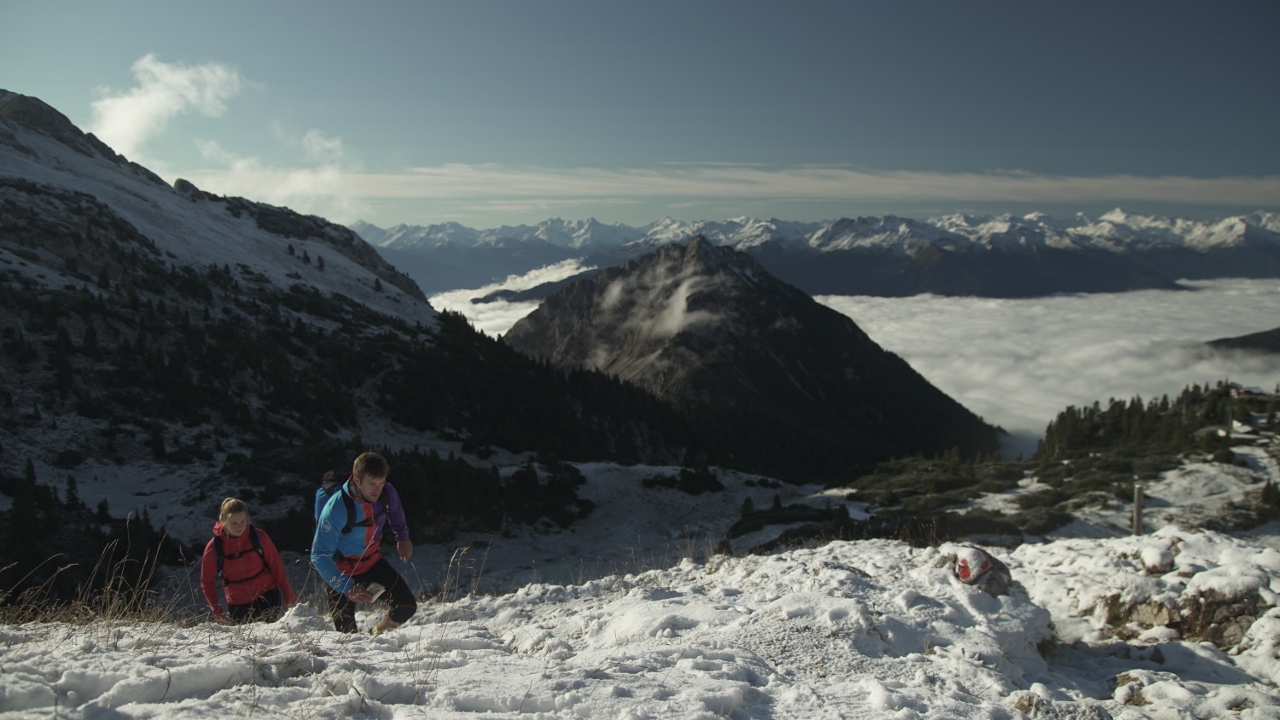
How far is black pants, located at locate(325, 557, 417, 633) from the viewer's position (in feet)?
23.4

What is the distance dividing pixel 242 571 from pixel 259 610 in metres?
0.54

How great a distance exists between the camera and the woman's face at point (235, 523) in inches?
298

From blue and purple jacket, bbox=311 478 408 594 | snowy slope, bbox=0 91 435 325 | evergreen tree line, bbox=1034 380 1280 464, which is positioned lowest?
evergreen tree line, bbox=1034 380 1280 464

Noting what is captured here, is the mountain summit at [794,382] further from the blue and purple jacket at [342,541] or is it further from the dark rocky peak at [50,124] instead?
the blue and purple jacket at [342,541]

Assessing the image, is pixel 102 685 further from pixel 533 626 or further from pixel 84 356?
pixel 84 356

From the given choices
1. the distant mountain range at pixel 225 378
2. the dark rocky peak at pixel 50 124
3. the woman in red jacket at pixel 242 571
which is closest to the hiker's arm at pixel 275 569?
the woman in red jacket at pixel 242 571

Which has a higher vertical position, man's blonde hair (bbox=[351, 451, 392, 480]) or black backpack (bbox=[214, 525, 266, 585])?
man's blonde hair (bbox=[351, 451, 392, 480])

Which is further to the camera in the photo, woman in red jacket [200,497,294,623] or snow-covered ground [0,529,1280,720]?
woman in red jacket [200,497,294,623]

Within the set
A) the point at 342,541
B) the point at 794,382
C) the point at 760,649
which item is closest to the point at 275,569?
the point at 342,541

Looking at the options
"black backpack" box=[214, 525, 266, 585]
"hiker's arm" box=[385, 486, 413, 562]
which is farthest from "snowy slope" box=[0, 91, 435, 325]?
"hiker's arm" box=[385, 486, 413, 562]

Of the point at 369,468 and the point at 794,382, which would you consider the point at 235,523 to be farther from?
the point at 794,382

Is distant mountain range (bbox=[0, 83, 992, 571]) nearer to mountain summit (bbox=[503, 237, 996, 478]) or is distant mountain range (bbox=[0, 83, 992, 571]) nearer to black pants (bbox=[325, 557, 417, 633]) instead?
black pants (bbox=[325, 557, 417, 633])

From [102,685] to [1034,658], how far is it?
380 inches

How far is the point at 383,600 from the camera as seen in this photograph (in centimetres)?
784
